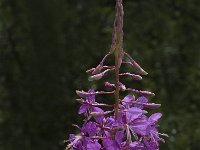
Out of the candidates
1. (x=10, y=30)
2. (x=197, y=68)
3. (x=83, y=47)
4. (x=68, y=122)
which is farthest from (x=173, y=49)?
(x=10, y=30)

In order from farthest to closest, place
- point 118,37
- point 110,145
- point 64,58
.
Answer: point 64,58 < point 118,37 < point 110,145

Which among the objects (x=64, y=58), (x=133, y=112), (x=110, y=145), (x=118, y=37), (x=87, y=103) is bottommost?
(x=110, y=145)

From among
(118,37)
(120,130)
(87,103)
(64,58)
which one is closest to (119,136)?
(120,130)

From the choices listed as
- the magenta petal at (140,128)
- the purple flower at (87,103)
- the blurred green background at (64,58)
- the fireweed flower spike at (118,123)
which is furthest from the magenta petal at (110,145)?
the blurred green background at (64,58)

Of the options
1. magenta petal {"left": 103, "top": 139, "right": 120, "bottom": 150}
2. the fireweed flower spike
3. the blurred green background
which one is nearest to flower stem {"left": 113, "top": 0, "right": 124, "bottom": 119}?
the fireweed flower spike

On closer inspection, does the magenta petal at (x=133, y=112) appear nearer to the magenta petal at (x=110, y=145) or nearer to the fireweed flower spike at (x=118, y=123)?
the fireweed flower spike at (x=118, y=123)

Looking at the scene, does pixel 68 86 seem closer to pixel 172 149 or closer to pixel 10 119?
pixel 10 119

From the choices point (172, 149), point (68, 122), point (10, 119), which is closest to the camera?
point (172, 149)

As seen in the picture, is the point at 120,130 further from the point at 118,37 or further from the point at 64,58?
the point at 64,58

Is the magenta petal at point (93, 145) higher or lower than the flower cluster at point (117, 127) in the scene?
lower
